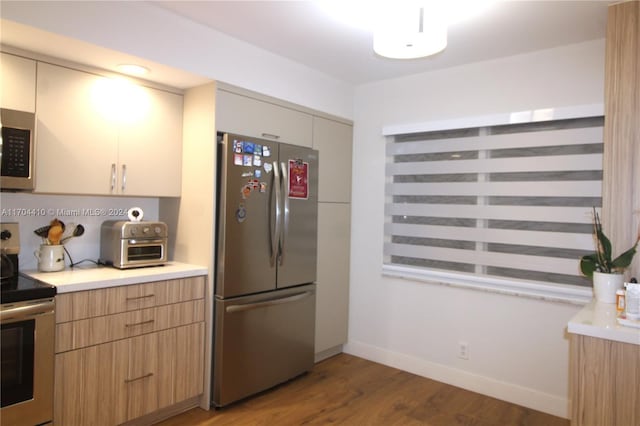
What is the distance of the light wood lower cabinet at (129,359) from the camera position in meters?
2.15

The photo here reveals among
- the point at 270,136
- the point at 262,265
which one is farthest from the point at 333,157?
the point at 262,265

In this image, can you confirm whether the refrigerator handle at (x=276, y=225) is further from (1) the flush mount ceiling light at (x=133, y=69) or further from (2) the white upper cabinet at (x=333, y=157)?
(1) the flush mount ceiling light at (x=133, y=69)

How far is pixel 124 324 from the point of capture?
236cm

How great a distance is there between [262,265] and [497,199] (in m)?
1.78

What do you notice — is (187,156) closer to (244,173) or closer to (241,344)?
(244,173)

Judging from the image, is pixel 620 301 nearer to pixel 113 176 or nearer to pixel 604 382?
pixel 604 382

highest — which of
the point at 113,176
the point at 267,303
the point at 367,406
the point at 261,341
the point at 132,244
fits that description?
the point at 113,176

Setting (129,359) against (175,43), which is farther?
(175,43)

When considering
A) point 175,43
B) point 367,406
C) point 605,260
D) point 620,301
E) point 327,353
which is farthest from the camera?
point 327,353

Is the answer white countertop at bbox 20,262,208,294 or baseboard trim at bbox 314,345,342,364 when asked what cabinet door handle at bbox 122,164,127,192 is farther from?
baseboard trim at bbox 314,345,342,364

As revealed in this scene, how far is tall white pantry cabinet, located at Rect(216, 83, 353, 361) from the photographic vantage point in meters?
3.11

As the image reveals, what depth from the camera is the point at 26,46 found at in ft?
7.25

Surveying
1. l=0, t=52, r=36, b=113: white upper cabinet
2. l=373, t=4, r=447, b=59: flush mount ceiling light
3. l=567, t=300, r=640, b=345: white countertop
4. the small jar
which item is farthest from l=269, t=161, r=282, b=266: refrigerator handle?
the small jar

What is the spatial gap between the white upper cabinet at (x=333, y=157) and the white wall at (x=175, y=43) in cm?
18
